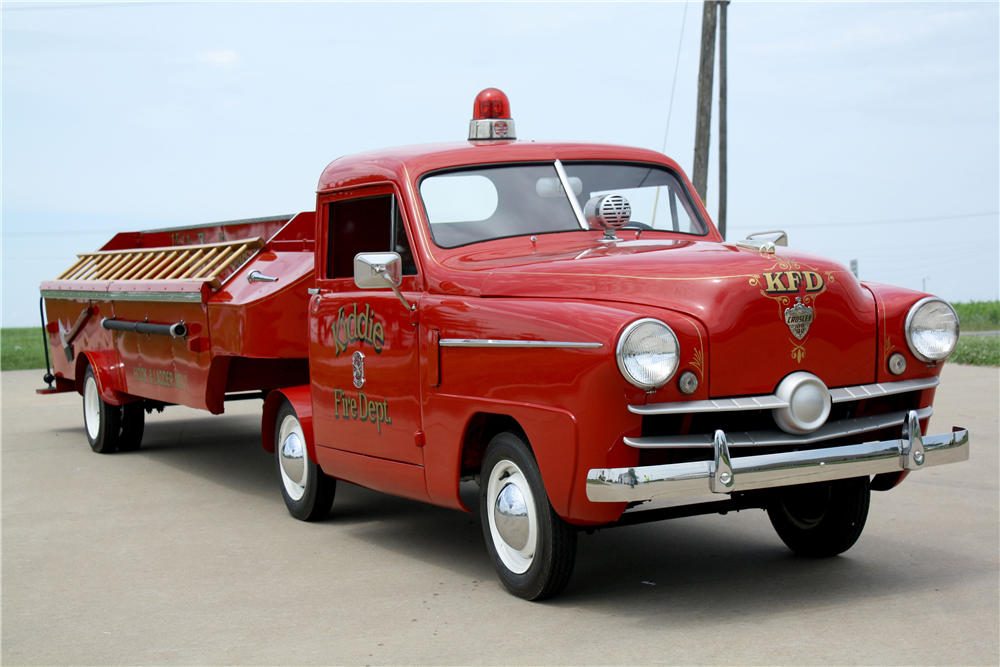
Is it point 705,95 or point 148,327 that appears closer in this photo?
point 148,327

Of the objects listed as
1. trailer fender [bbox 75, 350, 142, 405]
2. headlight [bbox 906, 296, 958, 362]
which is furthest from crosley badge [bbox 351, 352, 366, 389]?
trailer fender [bbox 75, 350, 142, 405]

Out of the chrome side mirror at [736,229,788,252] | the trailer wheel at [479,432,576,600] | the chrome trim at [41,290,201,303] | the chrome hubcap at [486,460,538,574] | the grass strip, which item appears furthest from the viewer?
the grass strip

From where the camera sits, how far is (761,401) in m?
4.37

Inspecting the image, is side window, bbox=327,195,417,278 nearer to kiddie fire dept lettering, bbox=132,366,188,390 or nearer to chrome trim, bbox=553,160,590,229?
chrome trim, bbox=553,160,590,229

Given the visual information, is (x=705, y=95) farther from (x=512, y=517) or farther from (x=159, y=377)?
(x=512, y=517)

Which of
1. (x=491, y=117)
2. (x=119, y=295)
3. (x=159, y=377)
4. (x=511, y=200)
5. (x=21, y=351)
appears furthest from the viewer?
(x=21, y=351)

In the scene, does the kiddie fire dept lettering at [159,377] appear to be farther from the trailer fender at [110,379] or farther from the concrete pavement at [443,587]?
the concrete pavement at [443,587]

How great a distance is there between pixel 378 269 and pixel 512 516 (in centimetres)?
137

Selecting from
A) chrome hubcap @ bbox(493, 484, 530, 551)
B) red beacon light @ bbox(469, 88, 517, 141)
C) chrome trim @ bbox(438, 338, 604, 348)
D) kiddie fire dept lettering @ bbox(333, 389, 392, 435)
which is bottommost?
chrome hubcap @ bbox(493, 484, 530, 551)

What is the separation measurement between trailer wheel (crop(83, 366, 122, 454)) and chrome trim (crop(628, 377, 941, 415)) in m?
6.85

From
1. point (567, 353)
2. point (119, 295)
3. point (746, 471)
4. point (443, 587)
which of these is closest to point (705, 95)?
point (119, 295)

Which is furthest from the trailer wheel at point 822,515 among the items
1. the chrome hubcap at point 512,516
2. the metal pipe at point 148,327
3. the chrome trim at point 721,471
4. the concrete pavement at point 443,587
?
the metal pipe at point 148,327

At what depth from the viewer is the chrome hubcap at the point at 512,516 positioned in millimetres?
4781

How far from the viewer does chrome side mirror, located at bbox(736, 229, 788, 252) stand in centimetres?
514
